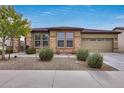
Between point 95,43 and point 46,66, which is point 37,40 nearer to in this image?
point 95,43

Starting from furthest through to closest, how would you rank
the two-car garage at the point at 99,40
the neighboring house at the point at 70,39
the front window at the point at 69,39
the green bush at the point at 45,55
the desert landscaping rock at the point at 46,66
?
the two-car garage at the point at 99,40
the front window at the point at 69,39
the neighboring house at the point at 70,39
the green bush at the point at 45,55
the desert landscaping rock at the point at 46,66

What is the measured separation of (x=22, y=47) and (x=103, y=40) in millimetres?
12491

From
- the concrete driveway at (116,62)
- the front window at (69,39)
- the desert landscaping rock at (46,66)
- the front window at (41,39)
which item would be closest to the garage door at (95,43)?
the front window at (69,39)

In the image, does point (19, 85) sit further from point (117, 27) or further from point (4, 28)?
point (117, 27)

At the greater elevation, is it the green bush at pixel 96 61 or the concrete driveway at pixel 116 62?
the green bush at pixel 96 61

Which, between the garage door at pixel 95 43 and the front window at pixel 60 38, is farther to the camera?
the garage door at pixel 95 43

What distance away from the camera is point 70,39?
987 inches

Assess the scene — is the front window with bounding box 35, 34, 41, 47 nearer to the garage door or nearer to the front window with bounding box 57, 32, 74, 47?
the front window with bounding box 57, 32, 74, 47

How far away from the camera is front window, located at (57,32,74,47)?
24969 mm

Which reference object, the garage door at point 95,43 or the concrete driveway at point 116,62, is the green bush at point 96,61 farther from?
the garage door at point 95,43

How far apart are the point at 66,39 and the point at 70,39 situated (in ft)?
1.85

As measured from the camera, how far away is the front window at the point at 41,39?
2598 centimetres

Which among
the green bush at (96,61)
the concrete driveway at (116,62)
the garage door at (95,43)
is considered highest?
the garage door at (95,43)

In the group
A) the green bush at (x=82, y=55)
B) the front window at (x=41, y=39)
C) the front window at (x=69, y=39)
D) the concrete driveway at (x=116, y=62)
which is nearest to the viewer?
the concrete driveway at (x=116, y=62)
